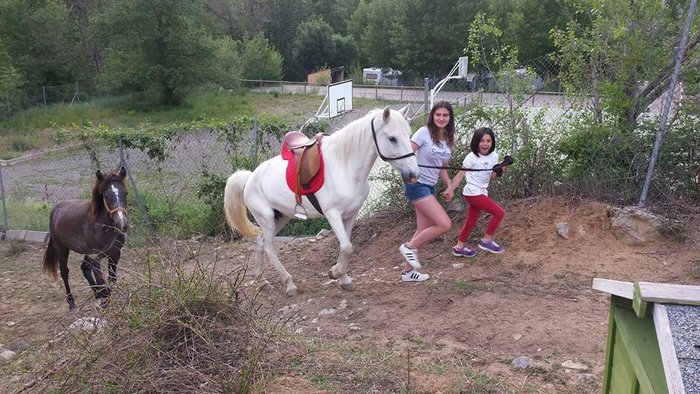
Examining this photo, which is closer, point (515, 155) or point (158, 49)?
point (515, 155)

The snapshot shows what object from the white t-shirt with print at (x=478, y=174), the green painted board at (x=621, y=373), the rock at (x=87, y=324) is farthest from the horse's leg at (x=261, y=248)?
the green painted board at (x=621, y=373)

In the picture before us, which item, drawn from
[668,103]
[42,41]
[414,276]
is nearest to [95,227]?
[414,276]

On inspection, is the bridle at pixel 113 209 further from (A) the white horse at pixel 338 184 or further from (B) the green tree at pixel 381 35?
(B) the green tree at pixel 381 35

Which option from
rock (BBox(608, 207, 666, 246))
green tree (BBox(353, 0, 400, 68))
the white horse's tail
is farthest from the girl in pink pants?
green tree (BBox(353, 0, 400, 68))

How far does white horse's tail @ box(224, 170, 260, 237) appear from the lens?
20.5 feet

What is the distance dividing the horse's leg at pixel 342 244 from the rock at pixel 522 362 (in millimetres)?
1945

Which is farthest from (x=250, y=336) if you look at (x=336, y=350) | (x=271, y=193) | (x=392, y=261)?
(x=392, y=261)

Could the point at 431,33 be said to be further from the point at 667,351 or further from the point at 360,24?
the point at 667,351

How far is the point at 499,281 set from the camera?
17.6 ft

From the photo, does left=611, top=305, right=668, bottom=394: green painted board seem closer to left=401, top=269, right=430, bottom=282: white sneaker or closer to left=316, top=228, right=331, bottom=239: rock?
left=401, top=269, right=430, bottom=282: white sneaker

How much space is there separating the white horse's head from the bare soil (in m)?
1.21

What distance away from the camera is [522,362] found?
3871 millimetres

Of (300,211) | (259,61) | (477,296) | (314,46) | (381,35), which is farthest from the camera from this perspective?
(314,46)

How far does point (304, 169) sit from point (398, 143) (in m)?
1.04
